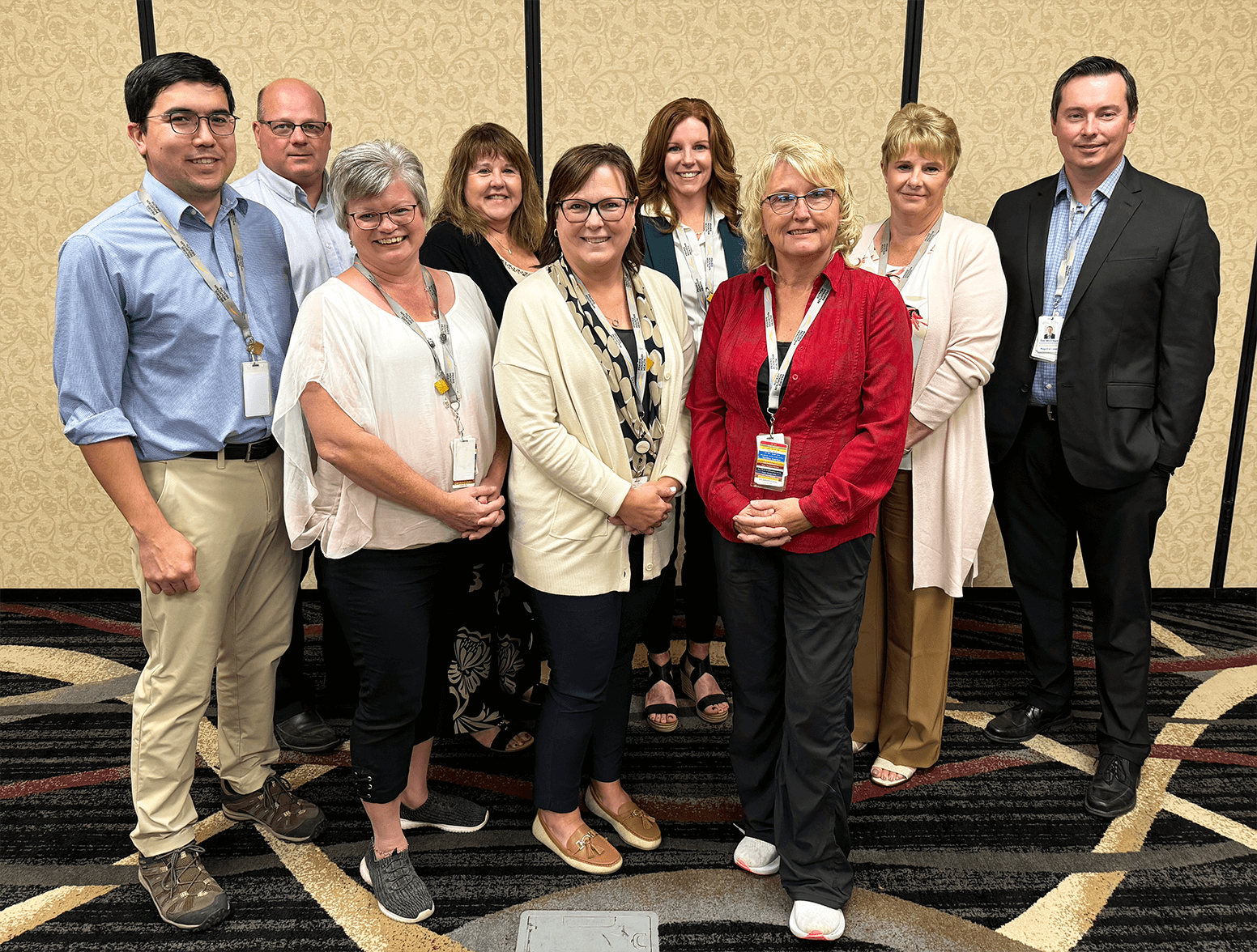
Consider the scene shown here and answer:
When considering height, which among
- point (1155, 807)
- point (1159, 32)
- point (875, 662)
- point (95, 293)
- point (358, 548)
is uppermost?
point (1159, 32)

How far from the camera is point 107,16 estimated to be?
3.48m

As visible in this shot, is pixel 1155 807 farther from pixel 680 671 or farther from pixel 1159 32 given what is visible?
pixel 1159 32

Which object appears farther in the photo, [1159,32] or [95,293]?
[1159,32]

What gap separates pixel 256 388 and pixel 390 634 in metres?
0.64

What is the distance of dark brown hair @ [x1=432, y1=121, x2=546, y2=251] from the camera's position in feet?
7.77

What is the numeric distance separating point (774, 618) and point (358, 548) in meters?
0.97

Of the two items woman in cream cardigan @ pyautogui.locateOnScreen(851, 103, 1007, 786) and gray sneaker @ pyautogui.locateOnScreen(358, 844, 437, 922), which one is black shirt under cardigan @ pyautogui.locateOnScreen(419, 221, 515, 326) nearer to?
woman in cream cardigan @ pyautogui.locateOnScreen(851, 103, 1007, 786)

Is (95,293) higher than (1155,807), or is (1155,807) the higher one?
(95,293)

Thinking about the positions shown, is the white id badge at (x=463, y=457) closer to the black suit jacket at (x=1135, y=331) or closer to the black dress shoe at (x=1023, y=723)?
the black suit jacket at (x=1135, y=331)

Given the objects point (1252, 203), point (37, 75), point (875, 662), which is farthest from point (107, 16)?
point (1252, 203)

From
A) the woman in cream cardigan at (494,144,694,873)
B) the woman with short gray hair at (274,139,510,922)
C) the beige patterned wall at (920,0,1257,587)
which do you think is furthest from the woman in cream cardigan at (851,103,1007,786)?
the beige patterned wall at (920,0,1257,587)

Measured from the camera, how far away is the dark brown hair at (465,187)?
7.77 ft

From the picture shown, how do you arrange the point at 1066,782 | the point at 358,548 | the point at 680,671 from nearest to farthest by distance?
the point at 358,548
the point at 1066,782
the point at 680,671

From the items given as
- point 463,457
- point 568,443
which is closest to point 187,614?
point 463,457
